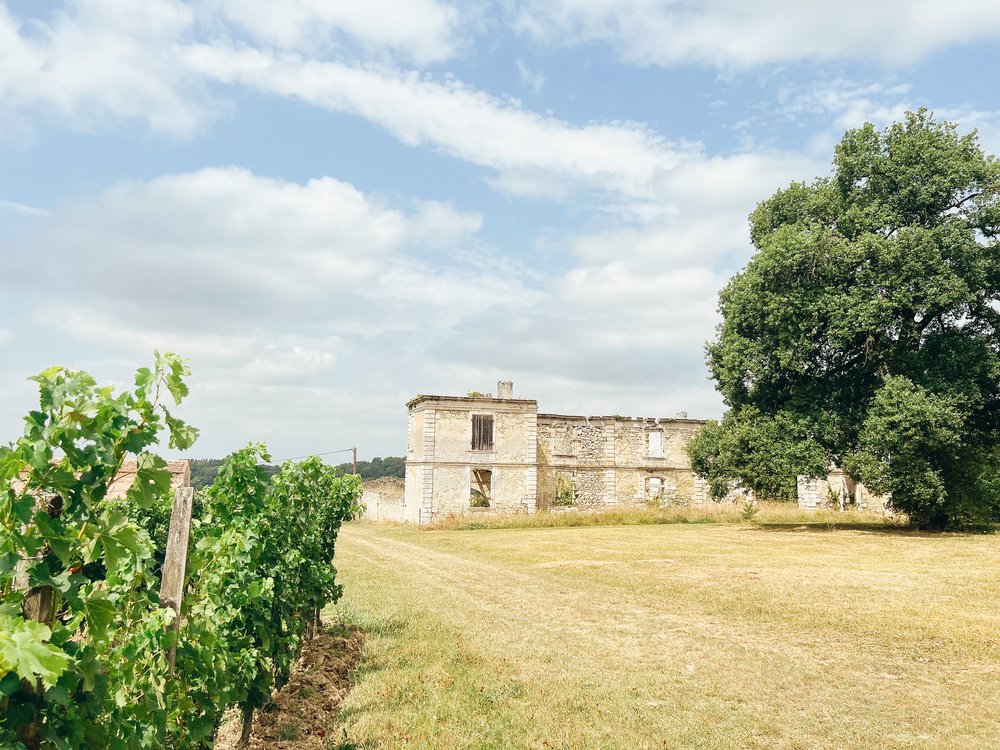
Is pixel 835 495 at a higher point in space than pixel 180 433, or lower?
lower

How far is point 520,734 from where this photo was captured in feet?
19.9

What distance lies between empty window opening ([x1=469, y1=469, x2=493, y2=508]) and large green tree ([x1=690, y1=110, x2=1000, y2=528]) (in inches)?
561

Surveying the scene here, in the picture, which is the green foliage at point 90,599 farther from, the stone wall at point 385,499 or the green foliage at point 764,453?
the stone wall at point 385,499

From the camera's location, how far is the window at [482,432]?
120ft

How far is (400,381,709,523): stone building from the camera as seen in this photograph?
36219mm

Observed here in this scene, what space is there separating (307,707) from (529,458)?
101 ft

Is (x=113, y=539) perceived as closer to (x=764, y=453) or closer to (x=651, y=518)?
(x=764, y=453)

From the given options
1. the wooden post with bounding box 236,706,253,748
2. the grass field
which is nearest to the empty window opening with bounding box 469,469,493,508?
the grass field

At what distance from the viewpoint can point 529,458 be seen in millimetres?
37219

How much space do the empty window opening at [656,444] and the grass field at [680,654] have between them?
21.8 m

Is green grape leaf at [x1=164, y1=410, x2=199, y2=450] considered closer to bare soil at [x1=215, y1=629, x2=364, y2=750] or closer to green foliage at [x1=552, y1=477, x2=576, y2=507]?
bare soil at [x1=215, y1=629, x2=364, y2=750]

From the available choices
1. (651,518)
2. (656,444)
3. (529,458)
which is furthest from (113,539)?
(656,444)

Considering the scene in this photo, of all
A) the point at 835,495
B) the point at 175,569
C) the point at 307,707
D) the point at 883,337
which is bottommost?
the point at 307,707

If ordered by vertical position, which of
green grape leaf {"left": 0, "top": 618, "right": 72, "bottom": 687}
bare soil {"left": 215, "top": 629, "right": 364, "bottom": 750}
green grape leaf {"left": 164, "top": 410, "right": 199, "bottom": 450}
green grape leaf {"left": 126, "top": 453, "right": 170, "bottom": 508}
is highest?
green grape leaf {"left": 164, "top": 410, "right": 199, "bottom": 450}
